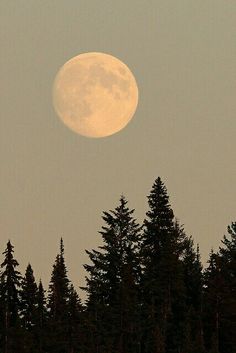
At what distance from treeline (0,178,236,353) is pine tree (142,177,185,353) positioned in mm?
80

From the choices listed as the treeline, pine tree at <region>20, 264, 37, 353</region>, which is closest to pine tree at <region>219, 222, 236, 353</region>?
the treeline

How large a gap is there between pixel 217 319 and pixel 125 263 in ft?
53.0

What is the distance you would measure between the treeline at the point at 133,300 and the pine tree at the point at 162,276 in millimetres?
80

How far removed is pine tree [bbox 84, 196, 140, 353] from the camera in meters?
103

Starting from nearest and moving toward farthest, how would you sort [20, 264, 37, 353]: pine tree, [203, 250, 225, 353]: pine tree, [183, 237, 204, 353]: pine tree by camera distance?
[183, 237, 204, 353]: pine tree
[203, 250, 225, 353]: pine tree
[20, 264, 37, 353]: pine tree

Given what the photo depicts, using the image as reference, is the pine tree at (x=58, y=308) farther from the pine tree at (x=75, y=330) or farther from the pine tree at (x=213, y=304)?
the pine tree at (x=213, y=304)

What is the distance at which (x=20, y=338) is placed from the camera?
106m

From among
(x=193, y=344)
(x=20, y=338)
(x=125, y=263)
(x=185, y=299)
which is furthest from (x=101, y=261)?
(x=193, y=344)

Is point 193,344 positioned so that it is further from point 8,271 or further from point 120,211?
point 8,271

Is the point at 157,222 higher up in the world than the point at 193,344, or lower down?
higher up

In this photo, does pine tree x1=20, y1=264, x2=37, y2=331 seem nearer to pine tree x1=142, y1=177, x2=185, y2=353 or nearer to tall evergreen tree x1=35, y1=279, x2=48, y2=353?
tall evergreen tree x1=35, y1=279, x2=48, y2=353

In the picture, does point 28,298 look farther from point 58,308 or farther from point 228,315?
point 228,315

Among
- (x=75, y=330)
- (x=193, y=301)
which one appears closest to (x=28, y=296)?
(x=193, y=301)

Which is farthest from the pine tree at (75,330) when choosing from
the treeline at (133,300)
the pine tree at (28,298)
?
the pine tree at (28,298)
